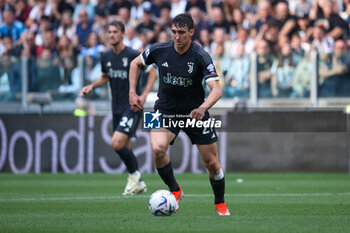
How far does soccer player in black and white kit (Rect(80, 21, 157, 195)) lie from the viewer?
11.7 meters

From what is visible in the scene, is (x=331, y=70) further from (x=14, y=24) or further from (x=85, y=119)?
(x=14, y=24)

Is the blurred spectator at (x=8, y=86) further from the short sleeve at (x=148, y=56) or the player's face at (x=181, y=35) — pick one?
the player's face at (x=181, y=35)

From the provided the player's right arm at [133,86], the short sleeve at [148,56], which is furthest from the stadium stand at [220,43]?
the short sleeve at [148,56]

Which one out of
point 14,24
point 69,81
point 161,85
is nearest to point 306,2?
point 69,81

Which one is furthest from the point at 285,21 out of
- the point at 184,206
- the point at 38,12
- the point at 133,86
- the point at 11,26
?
the point at 133,86

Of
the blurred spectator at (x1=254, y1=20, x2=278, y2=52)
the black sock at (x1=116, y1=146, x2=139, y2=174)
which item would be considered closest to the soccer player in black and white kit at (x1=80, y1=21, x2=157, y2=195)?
the black sock at (x1=116, y1=146, x2=139, y2=174)

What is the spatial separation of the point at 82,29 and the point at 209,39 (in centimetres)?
375

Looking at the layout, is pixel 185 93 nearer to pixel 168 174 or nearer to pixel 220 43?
pixel 168 174

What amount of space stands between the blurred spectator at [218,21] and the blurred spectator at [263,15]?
801 mm

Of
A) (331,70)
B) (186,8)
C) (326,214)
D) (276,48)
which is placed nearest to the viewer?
(326,214)

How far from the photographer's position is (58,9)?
21.1 metres

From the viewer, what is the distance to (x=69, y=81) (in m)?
17.2

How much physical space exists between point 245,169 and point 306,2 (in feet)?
15.6

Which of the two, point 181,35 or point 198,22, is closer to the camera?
point 181,35
